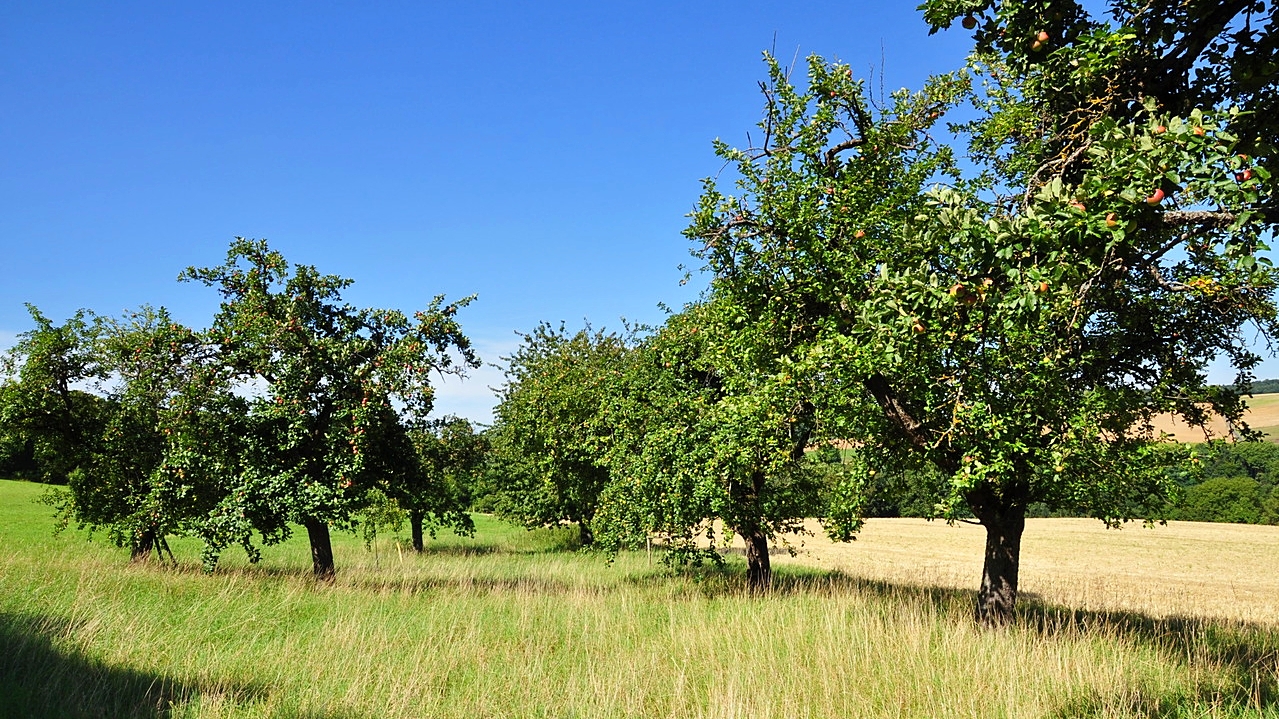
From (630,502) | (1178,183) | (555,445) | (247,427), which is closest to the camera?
(1178,183)

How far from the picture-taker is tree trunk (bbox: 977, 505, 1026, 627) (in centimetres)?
1051

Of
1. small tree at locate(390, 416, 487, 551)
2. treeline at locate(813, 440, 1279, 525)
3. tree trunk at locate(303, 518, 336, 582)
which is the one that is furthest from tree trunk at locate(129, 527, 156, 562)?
treeline at locate(813, 440, 1279, 525)

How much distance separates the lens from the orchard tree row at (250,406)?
44.9 ft

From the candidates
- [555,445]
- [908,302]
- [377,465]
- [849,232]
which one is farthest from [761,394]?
[555,445]

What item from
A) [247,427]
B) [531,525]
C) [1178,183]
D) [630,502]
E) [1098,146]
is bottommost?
[531,525]

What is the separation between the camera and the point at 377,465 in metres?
15.8

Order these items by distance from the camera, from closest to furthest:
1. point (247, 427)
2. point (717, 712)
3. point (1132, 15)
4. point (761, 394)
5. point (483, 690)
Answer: point (1132, 15) → point (717, 712) → point (483, 690) → point (761, 394) → point (247, 427)

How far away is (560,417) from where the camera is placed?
20375 mm

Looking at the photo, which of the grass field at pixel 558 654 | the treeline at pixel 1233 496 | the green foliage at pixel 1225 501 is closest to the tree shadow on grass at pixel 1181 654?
the grass field at pixel 558 654

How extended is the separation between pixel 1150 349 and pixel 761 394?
18.7ft

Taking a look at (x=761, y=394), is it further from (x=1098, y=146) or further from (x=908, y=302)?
(x=1098, y=146)

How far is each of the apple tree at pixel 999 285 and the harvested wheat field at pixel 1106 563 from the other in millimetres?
5623

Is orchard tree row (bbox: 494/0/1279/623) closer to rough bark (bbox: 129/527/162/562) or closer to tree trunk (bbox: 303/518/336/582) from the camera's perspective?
tree trunk (bbox: 303/518/336/582)

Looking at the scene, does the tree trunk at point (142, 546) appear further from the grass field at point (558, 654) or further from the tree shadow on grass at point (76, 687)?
the tree shadow on grass at point (76, 687)
